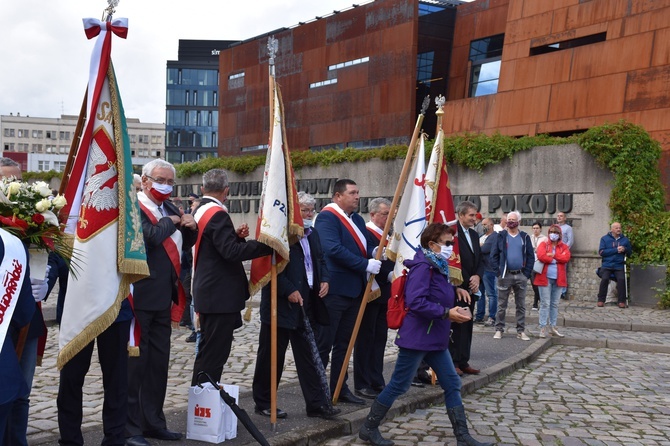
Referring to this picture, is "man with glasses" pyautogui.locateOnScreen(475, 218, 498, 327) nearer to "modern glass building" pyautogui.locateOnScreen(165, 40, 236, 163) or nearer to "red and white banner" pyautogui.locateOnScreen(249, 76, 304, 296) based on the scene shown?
"red and white banner" pyautogui.locateOnScreen(249, 76, 304, 296)

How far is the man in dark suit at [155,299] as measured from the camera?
598 centimetres

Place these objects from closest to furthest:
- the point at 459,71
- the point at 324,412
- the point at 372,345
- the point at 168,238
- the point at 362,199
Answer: the point at 168,238 < the point at 324,412 < the point at 372,345 < the point at 362,199 < the point at 459,71

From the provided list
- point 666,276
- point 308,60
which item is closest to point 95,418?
point 666,276

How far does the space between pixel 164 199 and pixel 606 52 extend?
20354 millimetres

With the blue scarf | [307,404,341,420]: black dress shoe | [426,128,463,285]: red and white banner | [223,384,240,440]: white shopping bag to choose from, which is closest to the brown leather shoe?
[426,128,463,285]: red and white banner

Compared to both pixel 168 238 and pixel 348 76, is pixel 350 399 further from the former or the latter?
pixel 348 76

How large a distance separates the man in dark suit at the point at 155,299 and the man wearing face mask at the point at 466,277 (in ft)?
13.6

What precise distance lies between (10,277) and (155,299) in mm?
2197

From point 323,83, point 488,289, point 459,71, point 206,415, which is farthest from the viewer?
point 323,83

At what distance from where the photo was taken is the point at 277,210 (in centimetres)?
684

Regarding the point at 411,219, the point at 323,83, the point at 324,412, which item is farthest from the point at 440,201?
the point at 323,83

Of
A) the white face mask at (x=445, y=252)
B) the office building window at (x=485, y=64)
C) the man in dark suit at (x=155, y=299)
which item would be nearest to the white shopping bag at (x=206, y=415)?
the man in dark suit at (x=155, y=299)

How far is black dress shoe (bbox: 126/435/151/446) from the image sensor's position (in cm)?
577

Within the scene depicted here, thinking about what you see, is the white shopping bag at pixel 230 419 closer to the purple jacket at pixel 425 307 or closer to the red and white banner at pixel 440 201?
the purple jacket at pixel 425 307
